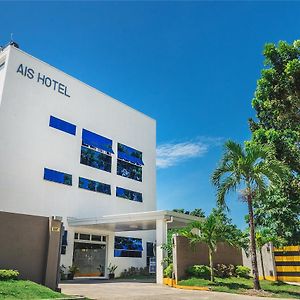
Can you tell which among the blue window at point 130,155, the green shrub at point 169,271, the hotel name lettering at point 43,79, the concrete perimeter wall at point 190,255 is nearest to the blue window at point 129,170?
the blue window at point 130,155

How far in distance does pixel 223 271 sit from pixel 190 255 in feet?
6.90

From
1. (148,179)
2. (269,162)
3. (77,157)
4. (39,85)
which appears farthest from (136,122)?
(269,162)

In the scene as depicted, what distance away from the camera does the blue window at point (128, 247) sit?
90.8 feet

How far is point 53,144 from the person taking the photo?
2473cm

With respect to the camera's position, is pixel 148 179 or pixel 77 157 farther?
pixel 148 179

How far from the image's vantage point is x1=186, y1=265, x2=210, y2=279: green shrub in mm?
16875

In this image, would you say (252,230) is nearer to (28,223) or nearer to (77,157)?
(28,223)

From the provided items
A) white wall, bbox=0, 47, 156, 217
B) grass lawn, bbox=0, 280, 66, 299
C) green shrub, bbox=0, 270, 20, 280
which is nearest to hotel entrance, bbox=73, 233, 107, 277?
white wall, bbox=0, 47, 156, 217

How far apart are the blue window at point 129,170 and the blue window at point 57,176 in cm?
565

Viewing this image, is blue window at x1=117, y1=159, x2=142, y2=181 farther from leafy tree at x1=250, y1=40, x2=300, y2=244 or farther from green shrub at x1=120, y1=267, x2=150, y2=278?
leafy tree at x1=250, y1=40, x2=300, y2=244

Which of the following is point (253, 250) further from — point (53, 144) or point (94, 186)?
point (53, 144)

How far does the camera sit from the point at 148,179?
33000mm

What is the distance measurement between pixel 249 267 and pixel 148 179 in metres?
14.2

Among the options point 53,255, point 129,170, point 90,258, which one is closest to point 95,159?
point 129,170
